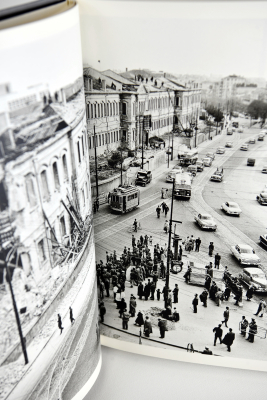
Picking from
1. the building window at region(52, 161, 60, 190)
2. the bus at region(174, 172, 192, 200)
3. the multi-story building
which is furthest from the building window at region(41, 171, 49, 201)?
the bus at region(174, 172, 192, 200)

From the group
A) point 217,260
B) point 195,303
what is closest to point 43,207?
point 217,260

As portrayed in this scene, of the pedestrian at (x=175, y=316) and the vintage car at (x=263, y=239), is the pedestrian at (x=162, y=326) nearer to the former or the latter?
the pedestrian at (x=175, y=316)

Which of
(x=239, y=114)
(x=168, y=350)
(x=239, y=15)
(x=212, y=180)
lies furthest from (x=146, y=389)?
(x=239, y=15)

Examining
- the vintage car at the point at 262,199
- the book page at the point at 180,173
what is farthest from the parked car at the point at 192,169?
the vintage car at the point at 262,199

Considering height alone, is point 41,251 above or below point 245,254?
above

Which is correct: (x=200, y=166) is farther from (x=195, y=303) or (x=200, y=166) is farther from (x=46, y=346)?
(x=46, y=346)

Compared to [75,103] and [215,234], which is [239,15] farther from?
[215,234]
